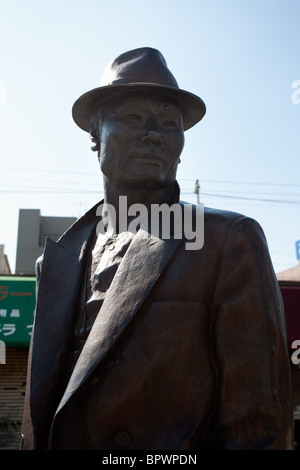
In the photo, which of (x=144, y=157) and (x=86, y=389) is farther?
(x=144, y=157)

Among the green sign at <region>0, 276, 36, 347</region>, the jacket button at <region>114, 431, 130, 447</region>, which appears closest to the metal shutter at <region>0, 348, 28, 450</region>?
the green sign at <region>0, 276, 36, 347</region>

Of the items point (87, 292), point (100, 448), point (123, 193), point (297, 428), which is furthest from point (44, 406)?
point (297, 428)

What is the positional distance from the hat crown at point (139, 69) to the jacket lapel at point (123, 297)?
75cm

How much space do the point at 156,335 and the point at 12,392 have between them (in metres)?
9.81

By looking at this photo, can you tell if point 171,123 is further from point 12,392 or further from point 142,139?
point 12,392

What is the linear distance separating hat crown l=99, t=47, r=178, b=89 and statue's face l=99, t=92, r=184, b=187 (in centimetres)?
7

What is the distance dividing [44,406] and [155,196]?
1031mm

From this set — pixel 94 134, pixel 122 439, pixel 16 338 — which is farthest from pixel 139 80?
pixel 16 338

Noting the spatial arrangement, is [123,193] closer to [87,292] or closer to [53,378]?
[87,292]

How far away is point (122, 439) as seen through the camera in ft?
5.87

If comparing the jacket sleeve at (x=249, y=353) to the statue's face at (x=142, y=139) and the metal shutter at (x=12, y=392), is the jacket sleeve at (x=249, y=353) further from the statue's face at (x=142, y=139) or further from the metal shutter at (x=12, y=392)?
the metal shutter at (x=12, y=392)

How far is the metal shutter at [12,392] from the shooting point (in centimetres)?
1063

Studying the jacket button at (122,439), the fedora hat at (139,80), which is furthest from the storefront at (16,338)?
the jacket button at (122,439)

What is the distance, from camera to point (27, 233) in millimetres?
20422
